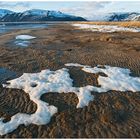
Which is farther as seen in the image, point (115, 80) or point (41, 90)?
point (115, 80)

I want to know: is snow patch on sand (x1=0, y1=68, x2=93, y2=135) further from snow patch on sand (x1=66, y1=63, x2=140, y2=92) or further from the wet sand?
snow patch on sand (x1=66, y1=63, x2=140, y2=92)

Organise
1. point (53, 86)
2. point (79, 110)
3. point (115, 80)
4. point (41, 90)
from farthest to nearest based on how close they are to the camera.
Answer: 1. point (115, 80)
2. point (53, 86)
3. point (41, 90)
4. point (79, 110)

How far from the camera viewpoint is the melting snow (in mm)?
11367

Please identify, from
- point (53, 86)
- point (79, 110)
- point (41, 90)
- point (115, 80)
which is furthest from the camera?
point (115, 80)

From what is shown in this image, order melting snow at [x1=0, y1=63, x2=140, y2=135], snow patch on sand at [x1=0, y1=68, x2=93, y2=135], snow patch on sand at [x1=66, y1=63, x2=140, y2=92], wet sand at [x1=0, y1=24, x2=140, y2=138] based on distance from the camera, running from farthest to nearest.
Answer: snow patch on sand at [x1=66, y1=63, x2=140, y2=92] < melting snow at [x1=0, y1=63, x2=140, y2=135] < snow patch on sand at [x1=0, y1=68, x2=93, y2=135] < wet sand at [x1=0, y1=24, x2=140, y2=138]

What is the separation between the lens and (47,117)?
37.9 ft

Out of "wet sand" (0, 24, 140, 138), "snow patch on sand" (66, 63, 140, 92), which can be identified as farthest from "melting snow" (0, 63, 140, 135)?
"wet sand" (0, 24, 140, 138)

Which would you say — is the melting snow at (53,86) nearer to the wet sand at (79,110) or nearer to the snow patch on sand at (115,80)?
the snow patch on sand at (115,80)

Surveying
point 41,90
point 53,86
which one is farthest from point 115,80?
point 41,90

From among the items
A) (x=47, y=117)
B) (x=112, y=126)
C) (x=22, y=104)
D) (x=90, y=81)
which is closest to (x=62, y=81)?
(x=90, y=81)

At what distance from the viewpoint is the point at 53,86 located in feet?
50.4

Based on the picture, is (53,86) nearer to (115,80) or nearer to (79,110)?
(79,110)

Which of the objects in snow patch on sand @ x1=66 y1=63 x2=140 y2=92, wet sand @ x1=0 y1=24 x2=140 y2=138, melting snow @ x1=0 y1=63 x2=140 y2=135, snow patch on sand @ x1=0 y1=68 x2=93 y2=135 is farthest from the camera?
snow patch on sand @ x1=66 y1=63 x2=140 y2=92

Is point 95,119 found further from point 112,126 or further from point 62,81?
point 62,81
